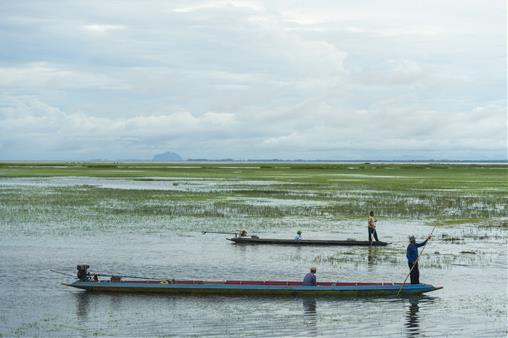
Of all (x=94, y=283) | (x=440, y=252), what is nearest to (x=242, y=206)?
(x=440, y=252)

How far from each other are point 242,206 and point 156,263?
2713 centimetres

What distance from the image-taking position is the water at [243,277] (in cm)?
1964

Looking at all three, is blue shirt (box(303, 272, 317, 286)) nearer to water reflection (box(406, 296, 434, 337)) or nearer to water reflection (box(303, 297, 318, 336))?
water reflection (box(303, 297, 318, 336))

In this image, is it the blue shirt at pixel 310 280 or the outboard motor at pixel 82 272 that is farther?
the outboard motor at pixel 82 272

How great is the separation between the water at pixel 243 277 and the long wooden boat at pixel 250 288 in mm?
358

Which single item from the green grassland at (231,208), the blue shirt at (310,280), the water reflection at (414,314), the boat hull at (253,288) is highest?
the green grassland at (231,208)

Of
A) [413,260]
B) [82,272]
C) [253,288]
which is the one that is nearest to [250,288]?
[253,288]

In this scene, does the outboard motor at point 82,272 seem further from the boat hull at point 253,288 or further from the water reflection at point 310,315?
the water reflection at point 310,315

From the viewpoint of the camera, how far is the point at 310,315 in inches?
831

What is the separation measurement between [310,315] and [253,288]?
2965 millimetres

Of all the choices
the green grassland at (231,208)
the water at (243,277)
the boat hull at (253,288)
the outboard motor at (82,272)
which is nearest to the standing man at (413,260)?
the boat hull at (253,288)

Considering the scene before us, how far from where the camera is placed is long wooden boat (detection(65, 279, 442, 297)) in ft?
76.7

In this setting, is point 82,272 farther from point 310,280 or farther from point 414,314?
point 414,314

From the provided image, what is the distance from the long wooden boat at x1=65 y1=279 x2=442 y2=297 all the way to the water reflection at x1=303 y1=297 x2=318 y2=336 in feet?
1.70
